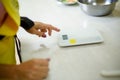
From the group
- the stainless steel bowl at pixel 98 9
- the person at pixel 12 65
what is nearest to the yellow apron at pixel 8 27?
the person at pixel 12 65

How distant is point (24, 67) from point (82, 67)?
0.61 feet

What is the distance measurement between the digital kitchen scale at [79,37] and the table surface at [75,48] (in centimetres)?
2

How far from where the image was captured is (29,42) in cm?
85

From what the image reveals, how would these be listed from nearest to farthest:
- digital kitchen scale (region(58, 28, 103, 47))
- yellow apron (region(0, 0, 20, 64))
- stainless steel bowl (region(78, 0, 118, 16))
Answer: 1. yellow apron (region(0, 0, 20, 64))
2. digital kitchen scale (region(58, 28, 103, 47))
3. stainless steel bowl (region(78, 0, 118, 16))

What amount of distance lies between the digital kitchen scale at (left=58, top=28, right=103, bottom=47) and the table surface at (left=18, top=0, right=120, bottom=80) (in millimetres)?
18

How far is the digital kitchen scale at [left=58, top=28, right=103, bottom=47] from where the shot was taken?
82cm

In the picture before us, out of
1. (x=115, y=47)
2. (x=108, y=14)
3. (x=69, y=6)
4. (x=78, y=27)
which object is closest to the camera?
(x=115, y=47)

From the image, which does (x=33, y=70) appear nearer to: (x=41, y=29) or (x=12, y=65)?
(x=12, y=65)

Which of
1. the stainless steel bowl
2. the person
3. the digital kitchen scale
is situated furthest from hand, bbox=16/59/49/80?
the stainless steel bowl

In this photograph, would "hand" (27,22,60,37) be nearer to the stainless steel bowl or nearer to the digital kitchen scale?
the digital kitchen scale

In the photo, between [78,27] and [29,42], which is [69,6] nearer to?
[78,27]

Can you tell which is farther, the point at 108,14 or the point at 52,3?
the point at 52,3

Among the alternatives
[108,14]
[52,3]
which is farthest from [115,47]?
[52,3]

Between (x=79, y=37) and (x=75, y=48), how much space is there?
0.20 ft
